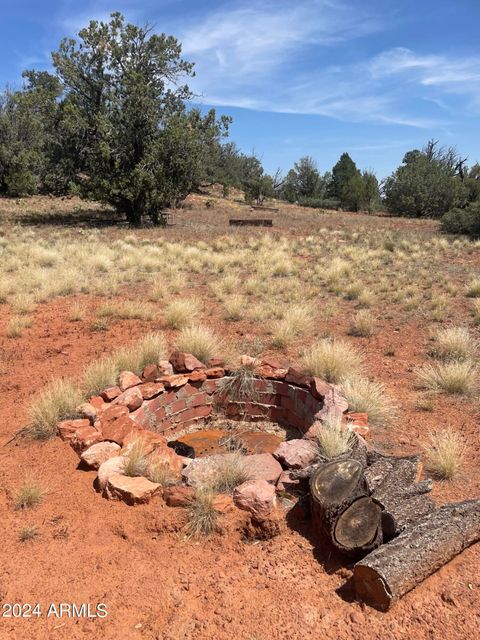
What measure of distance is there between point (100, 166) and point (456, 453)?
2028cm

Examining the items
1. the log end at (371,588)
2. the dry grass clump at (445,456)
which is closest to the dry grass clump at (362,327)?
the dry grass clump at (445,456)

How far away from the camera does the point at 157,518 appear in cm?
368

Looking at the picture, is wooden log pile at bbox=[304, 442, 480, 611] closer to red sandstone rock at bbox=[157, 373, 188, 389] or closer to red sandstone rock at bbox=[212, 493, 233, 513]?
red sandstone rock at bbox=[212, 493, 233, 513]

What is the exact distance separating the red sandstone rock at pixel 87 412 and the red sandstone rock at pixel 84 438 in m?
0.30

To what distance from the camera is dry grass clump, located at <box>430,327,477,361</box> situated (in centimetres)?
732

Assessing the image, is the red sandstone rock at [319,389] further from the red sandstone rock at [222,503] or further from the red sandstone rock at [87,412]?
the red sandstone rock at [87,412]

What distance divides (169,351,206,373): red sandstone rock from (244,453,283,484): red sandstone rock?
2.04 meters

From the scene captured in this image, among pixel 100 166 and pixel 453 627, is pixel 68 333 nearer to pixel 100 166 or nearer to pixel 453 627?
pixel 453 627

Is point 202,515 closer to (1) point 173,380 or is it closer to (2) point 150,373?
(1) point 173,380

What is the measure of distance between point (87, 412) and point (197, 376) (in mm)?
1532

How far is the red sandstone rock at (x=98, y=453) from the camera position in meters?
4.34

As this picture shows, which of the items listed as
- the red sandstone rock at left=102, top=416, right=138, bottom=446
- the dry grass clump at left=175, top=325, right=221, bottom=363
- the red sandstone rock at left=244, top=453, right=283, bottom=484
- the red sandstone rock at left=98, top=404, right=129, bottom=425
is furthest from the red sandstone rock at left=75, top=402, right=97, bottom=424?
the dry grass clump at left=175, top=325, right=221, bottom=363

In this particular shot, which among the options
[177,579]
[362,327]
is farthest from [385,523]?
[362,327]

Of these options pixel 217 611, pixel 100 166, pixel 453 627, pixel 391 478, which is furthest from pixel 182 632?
pixel 100 166
